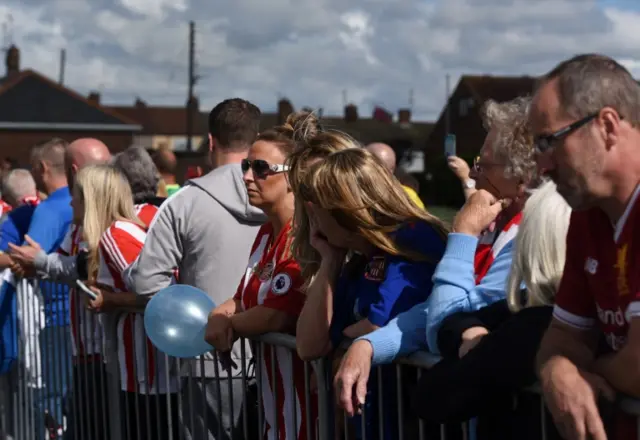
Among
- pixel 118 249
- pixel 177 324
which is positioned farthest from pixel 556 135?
pixel 118 249

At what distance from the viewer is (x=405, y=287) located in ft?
11.0

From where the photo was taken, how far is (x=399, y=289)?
334 cm

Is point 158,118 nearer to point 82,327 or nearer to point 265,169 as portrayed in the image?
point 82,327

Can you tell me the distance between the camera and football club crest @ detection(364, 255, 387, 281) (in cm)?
337

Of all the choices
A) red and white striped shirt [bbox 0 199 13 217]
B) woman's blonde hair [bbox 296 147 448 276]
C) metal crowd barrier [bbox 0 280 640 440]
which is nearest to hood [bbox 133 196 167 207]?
metal crowd barrier [bbox 0 280 640 440]

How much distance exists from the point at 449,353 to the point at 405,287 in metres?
0.48

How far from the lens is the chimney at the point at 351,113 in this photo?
88.4 meters

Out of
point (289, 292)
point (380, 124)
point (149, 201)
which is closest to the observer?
point (289, 292)

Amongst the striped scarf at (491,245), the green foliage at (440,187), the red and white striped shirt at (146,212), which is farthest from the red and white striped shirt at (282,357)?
the green foliage at (440,187)

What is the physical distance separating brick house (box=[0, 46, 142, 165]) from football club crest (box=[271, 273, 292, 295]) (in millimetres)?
61611

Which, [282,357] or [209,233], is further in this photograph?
[209,233]

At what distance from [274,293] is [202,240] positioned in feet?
4.08

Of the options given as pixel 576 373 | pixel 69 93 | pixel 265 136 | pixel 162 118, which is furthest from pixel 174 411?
pixel 162 118

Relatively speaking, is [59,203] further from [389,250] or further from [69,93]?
[69,93]
